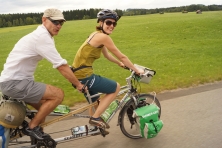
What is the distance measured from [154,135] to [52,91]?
5.84 ft

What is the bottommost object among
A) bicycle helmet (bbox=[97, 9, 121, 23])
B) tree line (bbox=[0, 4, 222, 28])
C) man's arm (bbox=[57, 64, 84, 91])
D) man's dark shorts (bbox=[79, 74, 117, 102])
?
tree line (bbox=[0, 4, 222, 28])

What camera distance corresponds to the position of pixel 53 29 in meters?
3.29

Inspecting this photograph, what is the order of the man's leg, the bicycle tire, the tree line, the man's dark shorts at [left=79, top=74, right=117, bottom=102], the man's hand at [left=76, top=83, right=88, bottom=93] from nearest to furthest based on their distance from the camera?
the man's leg → the man's hand at [left=76, top=83, right=88, bottom=93] → the man's dark shorts at [left=79, top=74, right=117, bottom=102] → the bicycle tire → the tree line

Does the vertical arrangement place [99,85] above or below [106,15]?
below

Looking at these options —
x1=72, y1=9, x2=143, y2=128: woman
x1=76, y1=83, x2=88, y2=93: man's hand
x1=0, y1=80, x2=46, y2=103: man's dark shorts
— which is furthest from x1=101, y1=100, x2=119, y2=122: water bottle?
x1=0, y1=80, x2=46, y2=103: man's dark shorts

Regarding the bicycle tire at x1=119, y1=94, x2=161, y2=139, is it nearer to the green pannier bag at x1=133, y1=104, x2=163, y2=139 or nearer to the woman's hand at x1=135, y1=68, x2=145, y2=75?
the green pannier bag at x1=133, y1=104, x2=163, y2=139

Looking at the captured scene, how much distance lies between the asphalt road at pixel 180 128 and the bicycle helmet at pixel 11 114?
1058 millimetres

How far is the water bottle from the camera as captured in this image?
13.7 ft

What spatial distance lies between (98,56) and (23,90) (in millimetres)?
1199

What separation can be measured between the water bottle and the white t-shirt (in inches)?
53.0

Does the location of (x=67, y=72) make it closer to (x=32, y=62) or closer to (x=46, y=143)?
(x=32, y=62)

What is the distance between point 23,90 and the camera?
10.6 ft

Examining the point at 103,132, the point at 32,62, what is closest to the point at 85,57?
the point at 32,62

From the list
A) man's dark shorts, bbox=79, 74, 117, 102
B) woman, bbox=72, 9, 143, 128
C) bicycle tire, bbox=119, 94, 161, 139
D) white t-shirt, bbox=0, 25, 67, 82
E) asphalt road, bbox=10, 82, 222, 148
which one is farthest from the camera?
bicycle tire, bbox=119, 94, 161, 139
